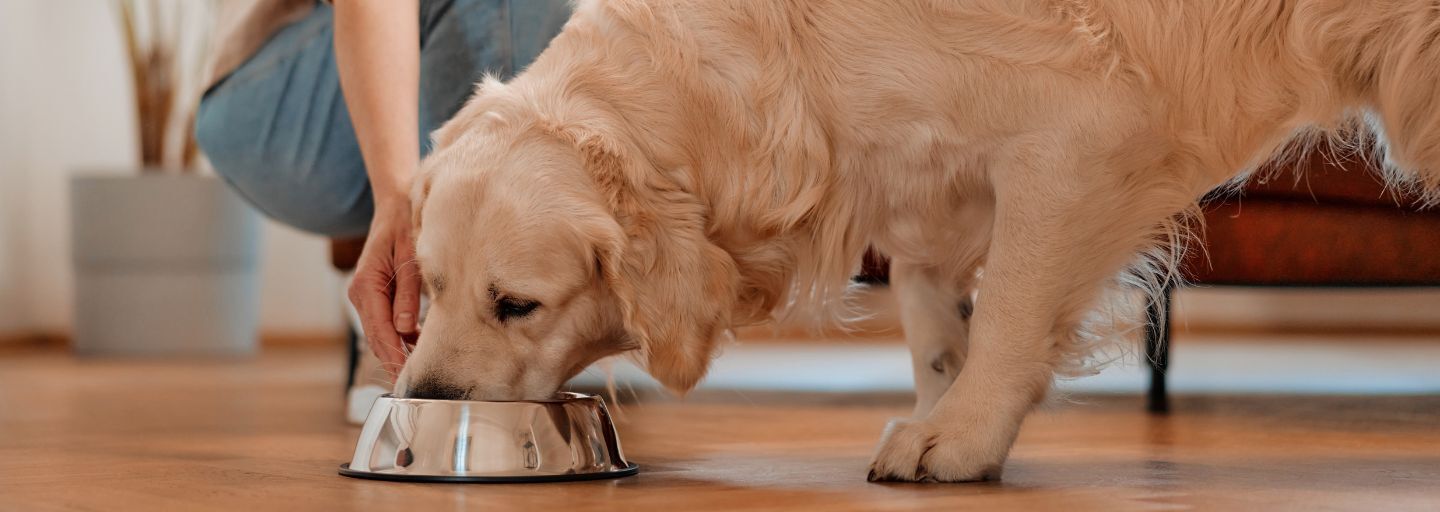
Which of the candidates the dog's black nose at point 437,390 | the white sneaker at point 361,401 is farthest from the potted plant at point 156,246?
the dog's black nose at point 437,390

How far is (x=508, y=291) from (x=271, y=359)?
10.8 ft

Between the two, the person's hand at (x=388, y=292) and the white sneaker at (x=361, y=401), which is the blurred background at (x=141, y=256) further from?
the person's hand at (x=388, y=292)

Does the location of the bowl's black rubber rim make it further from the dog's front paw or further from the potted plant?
the potted plant

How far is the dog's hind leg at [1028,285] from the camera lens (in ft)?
5.49

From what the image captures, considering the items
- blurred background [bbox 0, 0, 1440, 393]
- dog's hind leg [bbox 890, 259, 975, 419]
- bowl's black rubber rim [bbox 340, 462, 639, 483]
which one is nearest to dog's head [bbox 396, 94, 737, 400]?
bowl's black rubber rim [bbox 340, 462, 639, 483]

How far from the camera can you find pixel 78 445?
2.12m

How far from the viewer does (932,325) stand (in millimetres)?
2170

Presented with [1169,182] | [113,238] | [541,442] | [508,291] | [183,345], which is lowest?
[183,345]

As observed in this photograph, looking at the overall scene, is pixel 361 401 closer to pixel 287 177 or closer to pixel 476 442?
pixel 287 177

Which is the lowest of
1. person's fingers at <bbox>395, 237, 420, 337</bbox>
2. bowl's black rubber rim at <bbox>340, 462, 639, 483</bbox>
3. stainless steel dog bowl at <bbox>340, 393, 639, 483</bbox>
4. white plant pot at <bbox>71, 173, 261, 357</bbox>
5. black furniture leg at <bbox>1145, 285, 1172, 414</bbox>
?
white plant pot at <bbox>71, 173, 261, 357</bbox>

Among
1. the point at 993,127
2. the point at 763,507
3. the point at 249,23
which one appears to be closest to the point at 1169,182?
the point at 993,127

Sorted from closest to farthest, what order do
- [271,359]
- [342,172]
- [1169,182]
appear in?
1. [1169,182]
2. [342,172]
3. [271,359]

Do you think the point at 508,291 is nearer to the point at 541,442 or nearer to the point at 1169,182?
the point at 541,442

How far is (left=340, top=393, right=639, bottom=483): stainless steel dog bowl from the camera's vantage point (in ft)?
5.32
